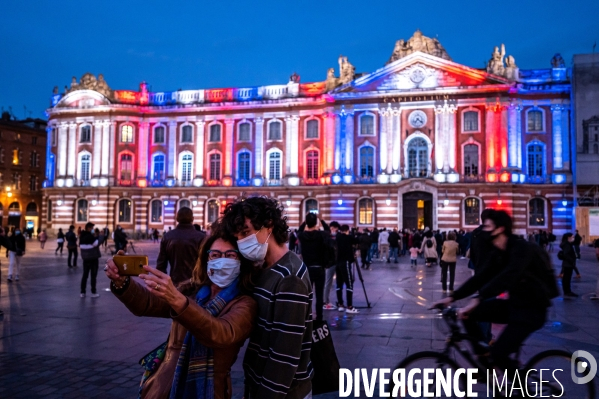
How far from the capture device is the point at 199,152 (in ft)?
143

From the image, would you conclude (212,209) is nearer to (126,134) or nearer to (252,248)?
(126,134)

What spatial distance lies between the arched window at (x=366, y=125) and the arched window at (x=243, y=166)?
33.1ft

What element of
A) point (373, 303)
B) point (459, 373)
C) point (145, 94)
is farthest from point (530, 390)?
point (145, 94)

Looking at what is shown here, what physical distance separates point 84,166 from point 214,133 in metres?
12.1

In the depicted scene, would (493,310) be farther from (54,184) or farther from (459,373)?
(54,184)

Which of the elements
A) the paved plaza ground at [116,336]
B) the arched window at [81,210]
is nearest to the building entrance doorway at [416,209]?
the paved plaza ground at [116,336]

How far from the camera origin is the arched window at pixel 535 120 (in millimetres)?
37125

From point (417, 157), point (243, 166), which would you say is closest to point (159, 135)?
point (243, 166)

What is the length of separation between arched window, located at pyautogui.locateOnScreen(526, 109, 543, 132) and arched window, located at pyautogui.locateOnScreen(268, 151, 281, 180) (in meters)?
19.2

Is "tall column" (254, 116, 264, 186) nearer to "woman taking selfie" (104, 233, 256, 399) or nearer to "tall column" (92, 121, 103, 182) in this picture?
"tall column" (92, 121, 103, 182)

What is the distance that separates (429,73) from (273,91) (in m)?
12.7

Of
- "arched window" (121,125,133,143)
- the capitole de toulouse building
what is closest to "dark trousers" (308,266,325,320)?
the capitole de toulouse building

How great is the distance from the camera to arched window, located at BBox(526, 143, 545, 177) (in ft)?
121

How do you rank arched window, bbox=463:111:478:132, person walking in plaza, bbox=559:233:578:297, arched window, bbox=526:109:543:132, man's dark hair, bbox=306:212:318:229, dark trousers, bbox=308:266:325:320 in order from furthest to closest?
arched window, bbox=463:111:478:132, arched window, bbox=526:109:543:132, person walking in plaza, bbox=559:233:578:297, man's dark hair, bbox=306:212:318:229, dark trousers, bbox=308:266:325:320
